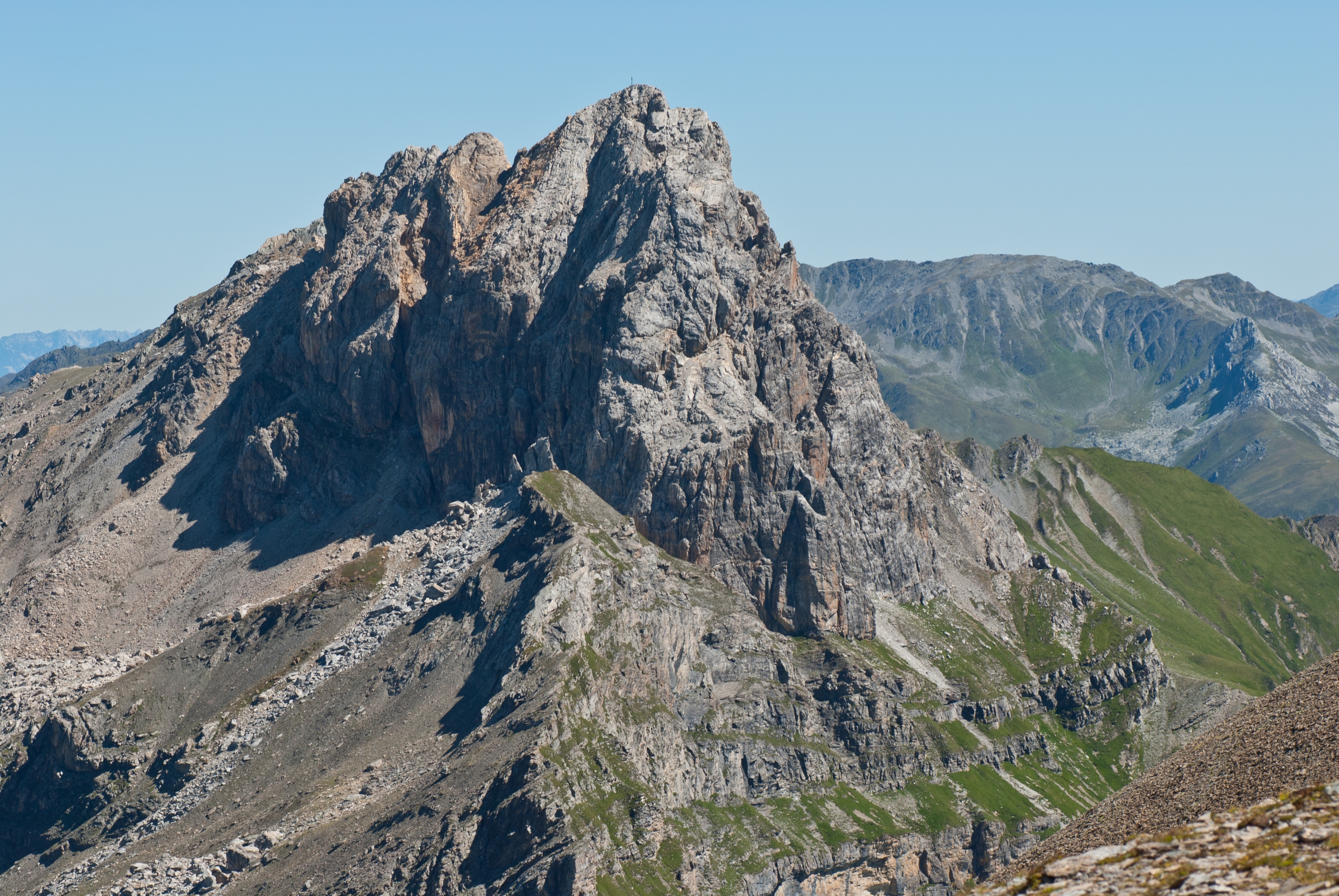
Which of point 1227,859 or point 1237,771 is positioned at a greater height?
point 1227,859

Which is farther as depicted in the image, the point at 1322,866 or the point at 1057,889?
the point at 1057,889

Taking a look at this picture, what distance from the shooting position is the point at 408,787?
192250mm

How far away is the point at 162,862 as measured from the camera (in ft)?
630

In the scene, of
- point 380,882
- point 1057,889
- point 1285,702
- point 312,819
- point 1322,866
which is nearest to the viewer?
point 1322,866

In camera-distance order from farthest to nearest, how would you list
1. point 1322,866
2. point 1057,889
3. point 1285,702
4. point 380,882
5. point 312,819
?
point 312,819 < point 380,882 < point 1285,702 < point 1057,889 < point 1322,866

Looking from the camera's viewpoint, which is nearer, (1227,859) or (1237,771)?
(1227,859)

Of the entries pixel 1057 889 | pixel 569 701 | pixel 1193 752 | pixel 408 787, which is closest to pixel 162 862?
pixel 408 787

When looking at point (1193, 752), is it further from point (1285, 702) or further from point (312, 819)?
point (312, 819)

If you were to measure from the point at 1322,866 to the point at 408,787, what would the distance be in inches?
6128

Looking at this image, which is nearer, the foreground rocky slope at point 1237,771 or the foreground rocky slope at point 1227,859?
the foreground rocky slope at point 1227,859

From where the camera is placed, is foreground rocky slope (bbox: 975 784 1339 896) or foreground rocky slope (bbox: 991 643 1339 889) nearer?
foreground rocky slope (bbox: 975 784 1339 896)

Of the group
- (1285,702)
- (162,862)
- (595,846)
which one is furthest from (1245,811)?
(162,862)

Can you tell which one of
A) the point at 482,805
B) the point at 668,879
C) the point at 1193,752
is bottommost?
the point at 668,879

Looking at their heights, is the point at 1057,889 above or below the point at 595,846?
above
